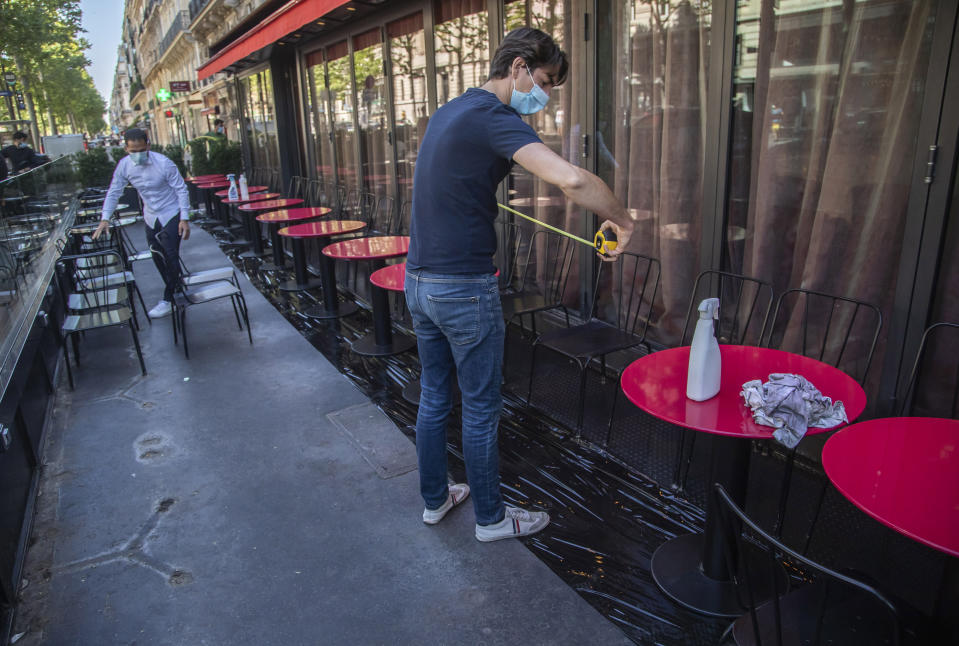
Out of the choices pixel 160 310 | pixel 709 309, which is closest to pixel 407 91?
pixel 160 310

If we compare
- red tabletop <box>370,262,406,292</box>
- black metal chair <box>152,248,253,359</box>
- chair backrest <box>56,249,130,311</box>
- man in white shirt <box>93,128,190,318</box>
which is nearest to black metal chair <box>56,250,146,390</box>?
chair backrest <box>56,249,130,311</box>

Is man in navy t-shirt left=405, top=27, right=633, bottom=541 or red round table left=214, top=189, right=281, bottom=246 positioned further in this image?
red round table left=214, top=189, right=281, bottom=246

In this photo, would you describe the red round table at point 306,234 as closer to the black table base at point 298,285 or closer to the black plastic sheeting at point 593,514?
the black table base at point 298,285

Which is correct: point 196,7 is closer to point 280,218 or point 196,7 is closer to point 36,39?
point 36,39

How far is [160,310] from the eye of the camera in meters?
6.46

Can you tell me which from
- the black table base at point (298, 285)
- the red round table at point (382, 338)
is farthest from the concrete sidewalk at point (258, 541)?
the black table base at point (298, 285)

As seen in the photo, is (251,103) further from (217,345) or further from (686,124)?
(686,124)

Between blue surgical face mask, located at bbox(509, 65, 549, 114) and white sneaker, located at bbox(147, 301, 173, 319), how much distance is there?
5472 mm

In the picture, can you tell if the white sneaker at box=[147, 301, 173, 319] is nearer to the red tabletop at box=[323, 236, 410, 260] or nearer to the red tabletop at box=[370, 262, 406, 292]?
the red tabletop at box=[323, 236, 410, 260]

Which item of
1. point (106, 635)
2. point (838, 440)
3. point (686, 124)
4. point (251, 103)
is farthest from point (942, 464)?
point (251, 103)

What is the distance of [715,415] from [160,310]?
6.16 m

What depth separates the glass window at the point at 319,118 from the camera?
350 inches

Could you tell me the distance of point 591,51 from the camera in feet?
13.8

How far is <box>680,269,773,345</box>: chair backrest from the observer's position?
3400mm
